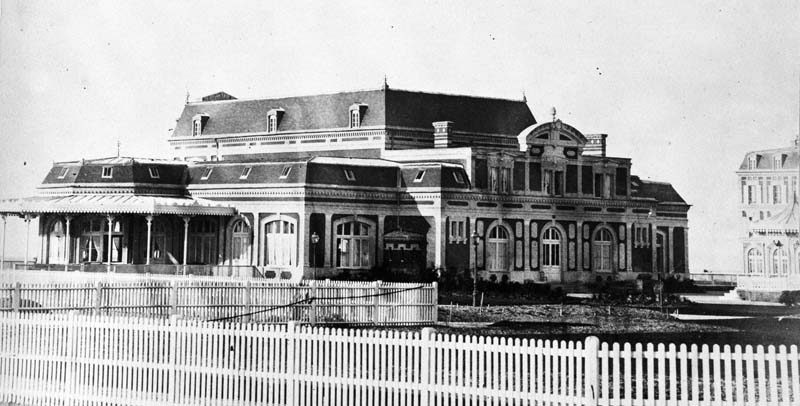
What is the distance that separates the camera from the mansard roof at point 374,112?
1841 inches

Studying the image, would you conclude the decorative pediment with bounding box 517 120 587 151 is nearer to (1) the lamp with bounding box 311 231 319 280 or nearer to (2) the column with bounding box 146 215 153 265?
(1) the lamp with bounding box 311 231 319 280

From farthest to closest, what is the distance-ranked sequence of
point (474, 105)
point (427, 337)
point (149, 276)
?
point (474, 105)
point (149, 276)
point (427, 337)

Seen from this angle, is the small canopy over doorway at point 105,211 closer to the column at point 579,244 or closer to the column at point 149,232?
the column at point 149,232

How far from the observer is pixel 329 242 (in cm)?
3978

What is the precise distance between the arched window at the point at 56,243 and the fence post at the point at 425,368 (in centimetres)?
3060

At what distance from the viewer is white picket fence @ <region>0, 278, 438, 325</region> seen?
21203 millimetres

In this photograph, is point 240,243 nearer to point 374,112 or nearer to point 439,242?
point 439,242

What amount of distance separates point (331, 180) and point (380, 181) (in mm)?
2330

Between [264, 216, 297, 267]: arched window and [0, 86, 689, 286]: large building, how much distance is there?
0.05 m

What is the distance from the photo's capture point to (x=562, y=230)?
1767 inches

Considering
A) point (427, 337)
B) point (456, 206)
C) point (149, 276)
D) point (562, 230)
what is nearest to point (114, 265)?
point (149, 276)

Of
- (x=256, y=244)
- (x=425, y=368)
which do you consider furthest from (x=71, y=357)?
(x=256, y=244)

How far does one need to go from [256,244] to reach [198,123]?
13.5m

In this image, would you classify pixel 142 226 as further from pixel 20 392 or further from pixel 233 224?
pixel 20 392
